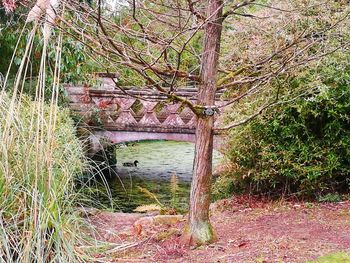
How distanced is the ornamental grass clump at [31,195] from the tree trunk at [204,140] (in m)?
1.34

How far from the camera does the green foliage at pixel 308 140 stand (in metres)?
5.32

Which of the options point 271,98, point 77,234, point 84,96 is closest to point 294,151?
point 271,98

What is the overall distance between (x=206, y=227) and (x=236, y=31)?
2.95 m

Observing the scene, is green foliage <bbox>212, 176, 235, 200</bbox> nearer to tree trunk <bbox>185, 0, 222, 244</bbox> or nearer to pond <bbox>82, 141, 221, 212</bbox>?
pond <bbox>82, 141, 221, 212</bbox>

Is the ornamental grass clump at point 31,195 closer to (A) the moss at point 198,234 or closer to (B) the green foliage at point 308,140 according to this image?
(A) the moss at point 198,234

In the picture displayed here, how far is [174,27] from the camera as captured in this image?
4.05m

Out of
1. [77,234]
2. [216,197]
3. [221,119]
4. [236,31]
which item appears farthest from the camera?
[216,197]

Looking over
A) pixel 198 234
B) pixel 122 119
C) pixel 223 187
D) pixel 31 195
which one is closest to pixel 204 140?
pixel 198 234

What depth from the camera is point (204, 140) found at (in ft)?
12.9

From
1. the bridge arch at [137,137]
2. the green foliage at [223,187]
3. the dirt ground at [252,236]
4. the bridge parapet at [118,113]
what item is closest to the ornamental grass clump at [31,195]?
the dirt ground at [252,236]

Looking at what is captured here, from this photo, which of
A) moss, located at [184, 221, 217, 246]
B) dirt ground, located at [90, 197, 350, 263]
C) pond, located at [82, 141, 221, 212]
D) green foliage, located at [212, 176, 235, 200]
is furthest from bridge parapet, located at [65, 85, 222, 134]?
moss, located at [184, 221, 217, 246]

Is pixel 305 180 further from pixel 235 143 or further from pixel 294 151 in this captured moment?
pixel 235 143

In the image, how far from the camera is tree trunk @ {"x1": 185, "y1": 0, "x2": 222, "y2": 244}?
3914 mm

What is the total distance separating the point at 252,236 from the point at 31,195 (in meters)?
2.27
